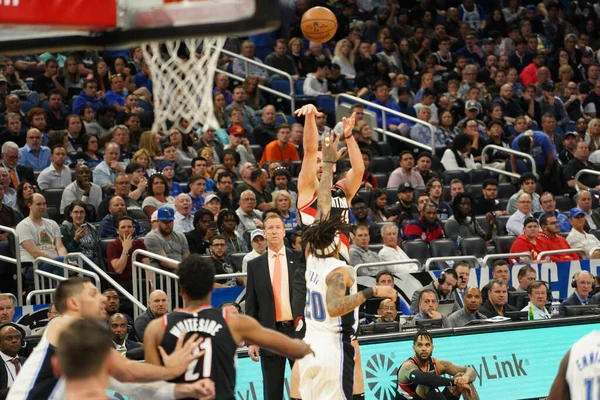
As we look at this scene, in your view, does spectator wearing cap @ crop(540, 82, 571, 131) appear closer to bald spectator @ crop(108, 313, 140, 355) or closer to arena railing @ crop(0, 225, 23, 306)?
arena railing @ crop(0, 225, 23, 306)

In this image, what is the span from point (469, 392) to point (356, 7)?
13.3 meters

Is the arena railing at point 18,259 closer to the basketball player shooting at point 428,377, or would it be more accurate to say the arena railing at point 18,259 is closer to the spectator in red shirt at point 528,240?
the basketball player shooting at point 428,377

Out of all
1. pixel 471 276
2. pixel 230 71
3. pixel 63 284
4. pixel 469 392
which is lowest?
pixel 469 392

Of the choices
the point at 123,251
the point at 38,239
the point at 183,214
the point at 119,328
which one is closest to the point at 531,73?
the point at 183,214

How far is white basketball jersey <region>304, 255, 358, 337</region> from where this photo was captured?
26.4ft

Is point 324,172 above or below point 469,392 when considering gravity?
above

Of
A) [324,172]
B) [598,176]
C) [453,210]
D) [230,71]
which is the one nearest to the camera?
[324,172]

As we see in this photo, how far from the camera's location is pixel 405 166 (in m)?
15.8

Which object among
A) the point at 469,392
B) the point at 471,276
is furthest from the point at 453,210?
the point at 469,392

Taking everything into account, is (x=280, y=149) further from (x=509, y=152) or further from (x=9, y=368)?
(x=9, y=368)

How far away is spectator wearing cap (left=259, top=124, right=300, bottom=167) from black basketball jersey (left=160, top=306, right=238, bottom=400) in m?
9.81

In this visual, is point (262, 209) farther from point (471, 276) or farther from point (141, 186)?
point (471, 276)

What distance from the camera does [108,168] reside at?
14.0 metres

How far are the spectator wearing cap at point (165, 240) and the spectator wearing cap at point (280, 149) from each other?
3468 millimetres
